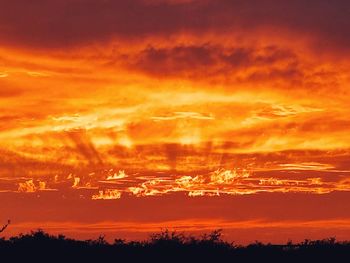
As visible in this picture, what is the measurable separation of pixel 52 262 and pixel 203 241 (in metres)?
7.18

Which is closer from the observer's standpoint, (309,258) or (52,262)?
(52,262)

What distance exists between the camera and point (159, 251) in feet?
113

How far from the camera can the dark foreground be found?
33.7 m

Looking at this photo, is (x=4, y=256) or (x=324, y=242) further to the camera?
(x=324, y=242)

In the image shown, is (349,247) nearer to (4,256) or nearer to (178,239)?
(178,239)

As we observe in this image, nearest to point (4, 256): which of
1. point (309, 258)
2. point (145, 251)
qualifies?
point (145, 251)

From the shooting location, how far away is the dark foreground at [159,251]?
1328 inches

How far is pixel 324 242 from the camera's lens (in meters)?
36.2

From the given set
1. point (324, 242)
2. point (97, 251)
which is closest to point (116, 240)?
point (97, 251)

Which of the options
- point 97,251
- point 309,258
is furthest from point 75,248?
point 309,258

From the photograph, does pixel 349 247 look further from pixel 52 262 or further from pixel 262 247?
pixel 52 262

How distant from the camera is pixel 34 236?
34.1 meters

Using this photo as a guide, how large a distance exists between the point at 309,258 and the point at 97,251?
33.5ft

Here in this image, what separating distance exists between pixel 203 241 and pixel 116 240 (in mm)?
4150
